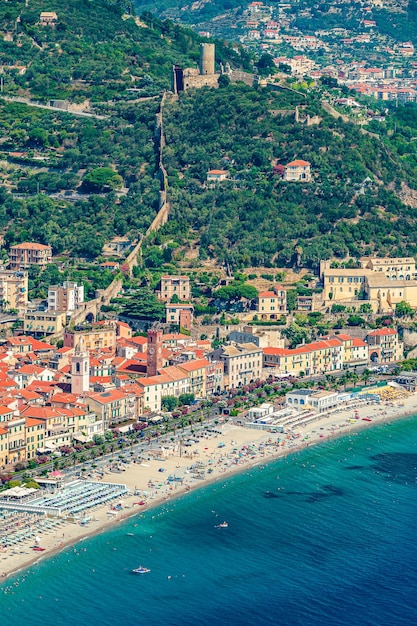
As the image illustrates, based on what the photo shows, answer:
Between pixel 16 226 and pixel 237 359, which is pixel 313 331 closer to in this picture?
pixel 237 359

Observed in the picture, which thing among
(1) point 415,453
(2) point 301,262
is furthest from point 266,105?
(1) point 415,453

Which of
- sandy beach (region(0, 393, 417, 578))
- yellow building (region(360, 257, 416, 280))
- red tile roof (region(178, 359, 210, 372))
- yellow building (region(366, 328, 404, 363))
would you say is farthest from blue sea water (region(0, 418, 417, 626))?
yellow building (region(360, 257, 416, 280))

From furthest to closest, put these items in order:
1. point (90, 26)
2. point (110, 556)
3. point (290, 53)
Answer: point (290, 53) → point (90, 26) → point (110, 556)

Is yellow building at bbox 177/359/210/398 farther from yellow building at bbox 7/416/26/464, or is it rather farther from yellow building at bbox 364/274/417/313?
yellow building at bbox 364/274/417/313

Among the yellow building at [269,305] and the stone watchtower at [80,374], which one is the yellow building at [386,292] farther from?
the stone watchtower at [80,374]

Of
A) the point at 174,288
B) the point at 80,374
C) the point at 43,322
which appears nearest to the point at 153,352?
the point at 80,374

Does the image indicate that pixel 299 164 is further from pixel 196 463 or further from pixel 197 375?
pixel 196 463

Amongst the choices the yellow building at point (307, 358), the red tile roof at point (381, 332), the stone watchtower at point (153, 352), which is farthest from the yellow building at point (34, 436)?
the red tile roof at point (381, 332)
